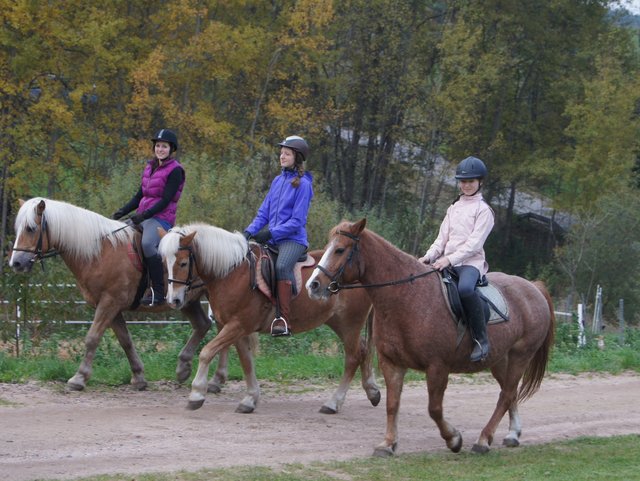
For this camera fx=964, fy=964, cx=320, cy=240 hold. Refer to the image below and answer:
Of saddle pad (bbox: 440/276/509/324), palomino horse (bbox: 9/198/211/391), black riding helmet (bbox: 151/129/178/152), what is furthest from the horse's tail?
black riding helmet (bbox: 151/129/178/152)

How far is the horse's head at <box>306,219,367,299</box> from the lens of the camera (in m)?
8.55

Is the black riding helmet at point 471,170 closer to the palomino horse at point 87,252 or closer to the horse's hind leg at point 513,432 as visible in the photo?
the horse's hind leg at point 513,432

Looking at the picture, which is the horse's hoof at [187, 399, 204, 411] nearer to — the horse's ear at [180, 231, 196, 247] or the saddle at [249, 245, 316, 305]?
the saddle at [249, 245, 316, 305]

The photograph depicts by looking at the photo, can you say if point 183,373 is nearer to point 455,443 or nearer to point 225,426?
point 225,426

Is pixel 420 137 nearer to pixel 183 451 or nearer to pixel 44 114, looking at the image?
pixel 44 114

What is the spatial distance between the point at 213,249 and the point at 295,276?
1041mm

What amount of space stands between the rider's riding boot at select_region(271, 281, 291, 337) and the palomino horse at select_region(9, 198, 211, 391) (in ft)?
4.32

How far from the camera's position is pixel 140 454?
28.1 ft

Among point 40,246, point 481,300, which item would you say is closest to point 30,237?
point 40,246

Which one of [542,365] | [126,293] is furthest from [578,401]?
[126,293]

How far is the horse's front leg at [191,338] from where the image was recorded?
39.5ft

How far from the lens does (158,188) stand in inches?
459

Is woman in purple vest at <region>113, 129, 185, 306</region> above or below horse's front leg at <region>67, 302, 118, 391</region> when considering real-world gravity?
above

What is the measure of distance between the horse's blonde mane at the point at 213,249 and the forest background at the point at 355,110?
41.0 ft
